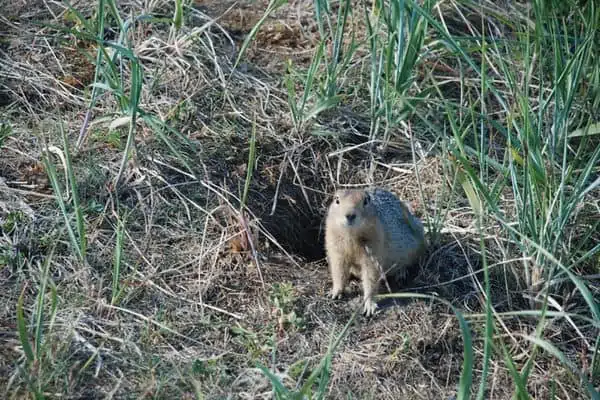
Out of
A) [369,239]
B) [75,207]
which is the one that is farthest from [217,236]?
[75,207]

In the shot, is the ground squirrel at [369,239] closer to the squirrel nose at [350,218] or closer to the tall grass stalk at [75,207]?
the squirrel nose at [350,218]

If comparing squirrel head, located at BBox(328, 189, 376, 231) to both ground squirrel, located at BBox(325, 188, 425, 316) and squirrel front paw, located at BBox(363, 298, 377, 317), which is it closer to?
ground squirrel, located at BBox(325, 188, 425, 316)

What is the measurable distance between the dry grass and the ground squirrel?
0.44ft

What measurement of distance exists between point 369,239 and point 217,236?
0.86 metres

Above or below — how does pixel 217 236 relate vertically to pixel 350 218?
below

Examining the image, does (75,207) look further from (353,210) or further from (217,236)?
(353,210)

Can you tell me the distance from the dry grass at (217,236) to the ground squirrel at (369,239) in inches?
5.3

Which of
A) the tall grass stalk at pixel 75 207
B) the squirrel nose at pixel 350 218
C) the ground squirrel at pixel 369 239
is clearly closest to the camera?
the tall grass stalk at pixel 75 207

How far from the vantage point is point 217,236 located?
4.94 m

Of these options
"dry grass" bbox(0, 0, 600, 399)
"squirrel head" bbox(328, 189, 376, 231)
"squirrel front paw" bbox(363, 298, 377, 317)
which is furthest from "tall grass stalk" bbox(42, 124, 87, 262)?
"squirrel front paw" bbox(363, 298, 377, 317)

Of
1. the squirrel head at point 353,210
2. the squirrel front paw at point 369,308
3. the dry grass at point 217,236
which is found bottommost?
the squirrel front paw at point 369,308

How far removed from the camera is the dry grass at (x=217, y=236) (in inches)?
163

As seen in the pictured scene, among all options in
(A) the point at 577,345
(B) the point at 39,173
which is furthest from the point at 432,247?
(B) the point at 39,173

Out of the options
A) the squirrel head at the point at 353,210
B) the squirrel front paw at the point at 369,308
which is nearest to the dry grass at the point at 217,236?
the squirrel front paw at the point at 369,308
